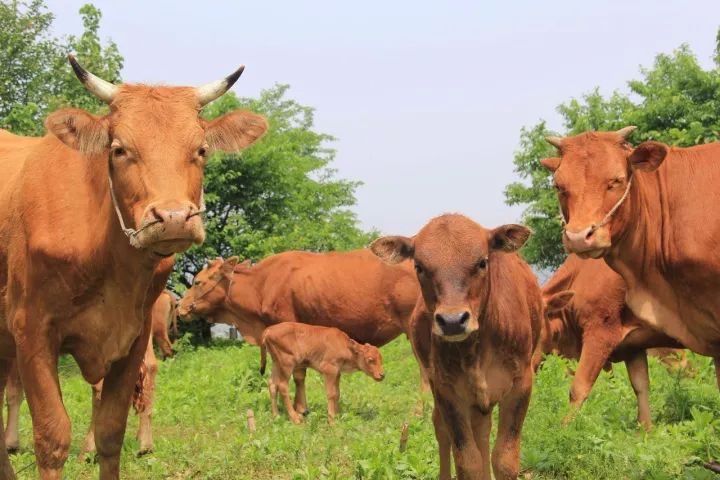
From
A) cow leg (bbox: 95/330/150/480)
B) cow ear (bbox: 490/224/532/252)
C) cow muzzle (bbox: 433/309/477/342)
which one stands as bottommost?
cow leg (bbox: 95/330/150/480)

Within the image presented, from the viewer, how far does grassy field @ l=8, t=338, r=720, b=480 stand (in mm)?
7223

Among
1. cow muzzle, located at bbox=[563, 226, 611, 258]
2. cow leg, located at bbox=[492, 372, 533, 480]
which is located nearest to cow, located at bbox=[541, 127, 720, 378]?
cow muzzle, located at bbox=[563, 226, 611, 258]

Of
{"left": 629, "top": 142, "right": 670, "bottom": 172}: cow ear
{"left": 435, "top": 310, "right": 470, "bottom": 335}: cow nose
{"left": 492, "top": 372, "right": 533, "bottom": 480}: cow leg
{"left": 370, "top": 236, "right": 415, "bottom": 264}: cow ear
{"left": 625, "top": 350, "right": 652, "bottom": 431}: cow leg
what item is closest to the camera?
{"left": 435, "top": 310, "right": 470, "bottom": 335}: cow nose

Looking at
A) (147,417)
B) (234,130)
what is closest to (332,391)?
(147,417)

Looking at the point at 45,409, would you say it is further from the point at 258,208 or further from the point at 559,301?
the point at 258,208

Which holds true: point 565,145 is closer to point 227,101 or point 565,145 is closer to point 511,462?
point 511,462

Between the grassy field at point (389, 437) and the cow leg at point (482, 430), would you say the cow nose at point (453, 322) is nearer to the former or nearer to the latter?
the cow leg at point (482, 430)

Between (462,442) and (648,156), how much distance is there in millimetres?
2986

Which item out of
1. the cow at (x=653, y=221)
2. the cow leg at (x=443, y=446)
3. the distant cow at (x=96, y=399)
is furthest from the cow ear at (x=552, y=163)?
the distant cow at (x=96, y=399)

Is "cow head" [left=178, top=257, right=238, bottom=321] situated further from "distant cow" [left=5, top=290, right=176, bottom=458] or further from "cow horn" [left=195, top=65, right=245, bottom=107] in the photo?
"cow horn" [left=195, top=65, right=245, bottom=107]

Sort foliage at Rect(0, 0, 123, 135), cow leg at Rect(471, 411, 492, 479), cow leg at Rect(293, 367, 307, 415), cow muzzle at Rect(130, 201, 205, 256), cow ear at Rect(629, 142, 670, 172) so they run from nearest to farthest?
cow muzzle at Rect(130, 201, 205, 256)
cow leg at Rect(471, 411, 492, 479)
cow ear at Rect(629, 142, 670, 172)
cow leg at Rect(293, 367, 307, 415)
foliage at Rect(0, 0, 123, 135)

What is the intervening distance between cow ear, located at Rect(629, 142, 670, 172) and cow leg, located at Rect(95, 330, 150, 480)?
4291 mm

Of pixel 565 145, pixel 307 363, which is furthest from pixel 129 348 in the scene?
pixel 307 363

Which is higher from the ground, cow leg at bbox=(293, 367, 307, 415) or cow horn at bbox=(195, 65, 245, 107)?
cow horn at bbox=(195, 65, 245, 107)
